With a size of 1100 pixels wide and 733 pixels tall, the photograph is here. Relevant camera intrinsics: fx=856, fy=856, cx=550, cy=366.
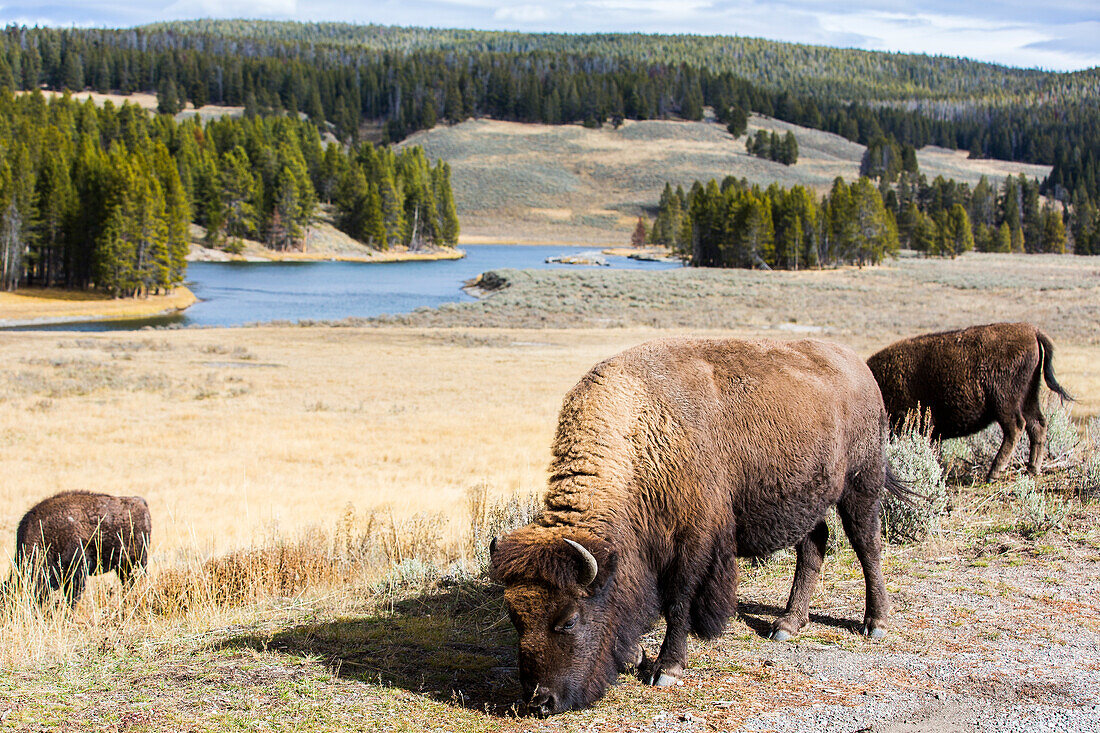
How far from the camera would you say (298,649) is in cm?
539

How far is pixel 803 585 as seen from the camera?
5.93 meters

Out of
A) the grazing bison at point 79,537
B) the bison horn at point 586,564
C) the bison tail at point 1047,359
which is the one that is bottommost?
the grazing bison at point 79,537

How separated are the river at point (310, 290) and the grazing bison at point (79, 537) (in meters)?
43.2

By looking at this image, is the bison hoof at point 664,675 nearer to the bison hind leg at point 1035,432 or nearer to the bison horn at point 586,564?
the bison horn at point 586,564

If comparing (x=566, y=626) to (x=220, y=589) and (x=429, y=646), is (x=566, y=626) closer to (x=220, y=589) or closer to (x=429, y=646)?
(x=429, y=646)

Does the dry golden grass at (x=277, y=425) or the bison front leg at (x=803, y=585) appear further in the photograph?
the dry golden grass at (x=277, y=425)

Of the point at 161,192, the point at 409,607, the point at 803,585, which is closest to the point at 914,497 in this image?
the point at 803,585

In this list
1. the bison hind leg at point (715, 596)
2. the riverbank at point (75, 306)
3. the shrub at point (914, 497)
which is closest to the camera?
the bison hind leg at point (715, 596)

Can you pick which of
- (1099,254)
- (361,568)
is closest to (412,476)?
(361,568)

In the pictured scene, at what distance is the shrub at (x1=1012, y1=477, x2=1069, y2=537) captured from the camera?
25.3 ft

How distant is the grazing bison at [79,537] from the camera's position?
8.18 metres

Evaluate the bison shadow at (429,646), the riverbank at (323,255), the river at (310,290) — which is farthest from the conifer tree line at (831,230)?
the bison shadow at (429,646)

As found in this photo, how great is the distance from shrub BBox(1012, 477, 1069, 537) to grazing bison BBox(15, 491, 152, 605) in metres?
8.22

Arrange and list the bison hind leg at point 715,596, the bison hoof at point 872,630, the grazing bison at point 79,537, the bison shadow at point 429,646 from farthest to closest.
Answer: the grazing bison at point 79,537 < the bison hoof at point 872,630 < the bison hind leg at point 715,596 < the bison shadow at point 429,646
